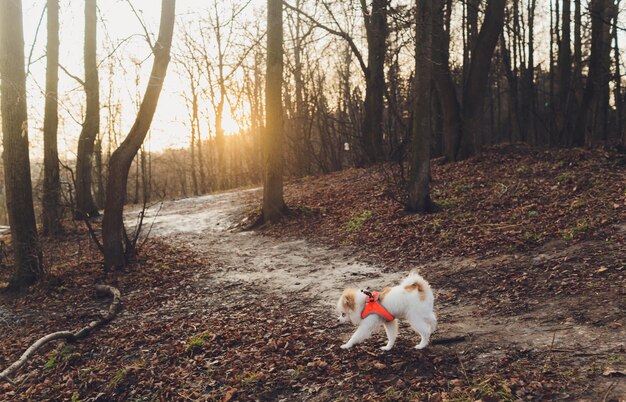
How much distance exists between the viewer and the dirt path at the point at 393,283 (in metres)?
4.28

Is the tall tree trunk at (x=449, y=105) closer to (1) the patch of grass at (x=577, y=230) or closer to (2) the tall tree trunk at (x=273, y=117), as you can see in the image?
(2) the tall tree trunk at (x=273, y=117)

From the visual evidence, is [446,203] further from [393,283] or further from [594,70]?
[594,70]

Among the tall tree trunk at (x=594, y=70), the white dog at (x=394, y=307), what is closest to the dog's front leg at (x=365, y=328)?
the white dog at (x=394, y=307)

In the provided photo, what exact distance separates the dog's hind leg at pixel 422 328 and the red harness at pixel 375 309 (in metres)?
0.22

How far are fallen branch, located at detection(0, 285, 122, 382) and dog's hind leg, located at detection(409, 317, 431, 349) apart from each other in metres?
4.61

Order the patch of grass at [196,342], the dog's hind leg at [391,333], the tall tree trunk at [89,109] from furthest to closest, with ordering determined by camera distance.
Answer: the tall tree trunk at [89,109]
the patch of grass at [196,342]
the dog's hind leg at [391,333]

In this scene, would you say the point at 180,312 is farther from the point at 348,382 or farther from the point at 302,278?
the point at 348,382

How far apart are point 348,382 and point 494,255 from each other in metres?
→ 4.29

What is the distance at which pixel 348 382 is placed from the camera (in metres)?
4.51

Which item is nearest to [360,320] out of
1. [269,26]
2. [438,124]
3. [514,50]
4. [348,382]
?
[348,382]

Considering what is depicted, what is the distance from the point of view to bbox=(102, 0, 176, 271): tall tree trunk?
31.6 ft

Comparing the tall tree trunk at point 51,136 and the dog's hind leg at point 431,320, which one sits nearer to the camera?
the dog's hind leg at point 431,320

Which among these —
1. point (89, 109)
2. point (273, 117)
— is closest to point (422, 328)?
point (273, 117)

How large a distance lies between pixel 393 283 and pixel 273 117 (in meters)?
7.12
